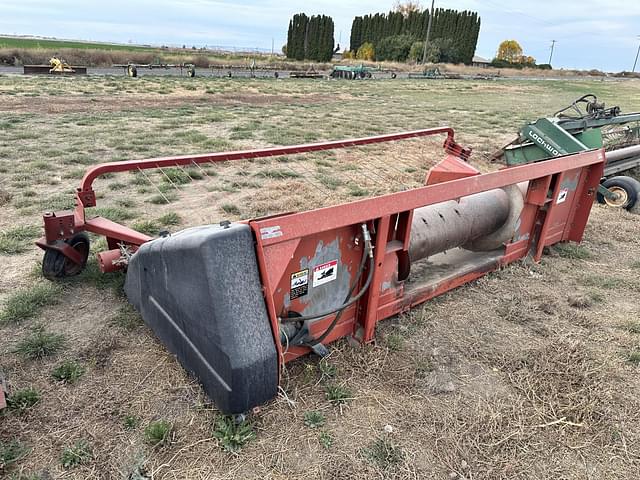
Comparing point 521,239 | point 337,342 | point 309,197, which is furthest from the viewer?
point 309,197

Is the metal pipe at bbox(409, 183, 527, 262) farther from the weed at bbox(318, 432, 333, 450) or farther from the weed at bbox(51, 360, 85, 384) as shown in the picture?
the weed at bbox(51, 360, 85, 384)

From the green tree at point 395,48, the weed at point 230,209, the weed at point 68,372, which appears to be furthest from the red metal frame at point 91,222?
the green tree at point 395,48

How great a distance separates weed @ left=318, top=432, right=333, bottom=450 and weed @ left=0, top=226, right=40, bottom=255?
3.07 meters

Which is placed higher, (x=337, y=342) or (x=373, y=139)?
(x=373, y=139)

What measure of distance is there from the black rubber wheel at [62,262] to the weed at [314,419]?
213cm

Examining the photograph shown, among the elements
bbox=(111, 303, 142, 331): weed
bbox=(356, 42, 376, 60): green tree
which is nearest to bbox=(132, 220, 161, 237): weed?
bbox=(111, 303, 142, 331): weed

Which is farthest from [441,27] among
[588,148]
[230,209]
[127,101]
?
[230,209]

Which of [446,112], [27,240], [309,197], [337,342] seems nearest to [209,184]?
[309,197]

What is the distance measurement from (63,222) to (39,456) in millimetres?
1704

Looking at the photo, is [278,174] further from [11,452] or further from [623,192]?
[11,452]

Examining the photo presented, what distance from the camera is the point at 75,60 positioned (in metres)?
30.4

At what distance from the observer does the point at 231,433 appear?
2166 millimetres

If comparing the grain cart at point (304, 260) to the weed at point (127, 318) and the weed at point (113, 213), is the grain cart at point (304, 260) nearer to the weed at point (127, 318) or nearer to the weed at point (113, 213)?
the weed at point (127, 318)

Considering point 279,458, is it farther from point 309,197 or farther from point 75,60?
point 75,60
